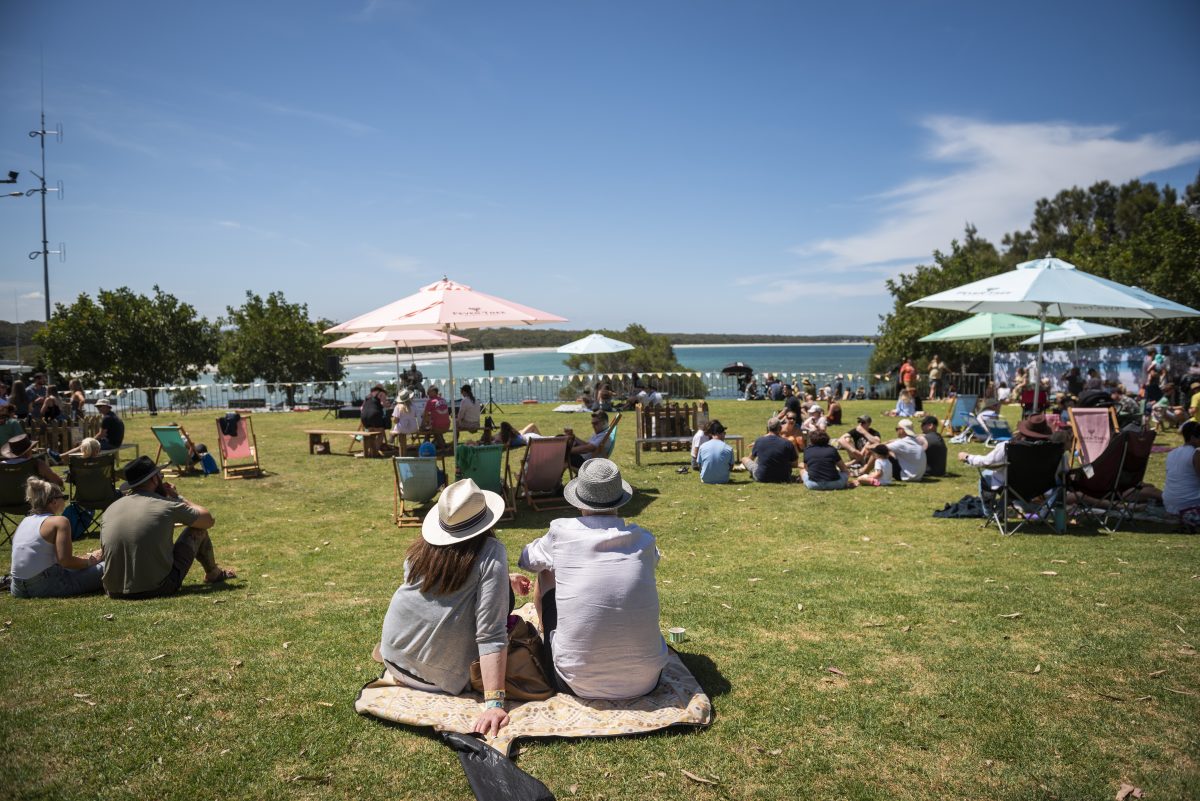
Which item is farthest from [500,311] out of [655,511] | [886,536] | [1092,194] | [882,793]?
[1092,194]

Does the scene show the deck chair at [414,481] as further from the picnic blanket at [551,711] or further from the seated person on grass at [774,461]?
the seated person on grass at [774,461]

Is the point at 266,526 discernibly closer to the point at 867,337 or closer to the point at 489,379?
the point at 489,379

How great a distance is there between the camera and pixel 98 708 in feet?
12.7

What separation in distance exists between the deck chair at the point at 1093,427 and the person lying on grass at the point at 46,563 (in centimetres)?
1124

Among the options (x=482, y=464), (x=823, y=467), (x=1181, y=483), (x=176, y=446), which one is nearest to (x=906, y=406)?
(x=823, y=467)

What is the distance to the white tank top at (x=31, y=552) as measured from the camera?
5750 millimetres

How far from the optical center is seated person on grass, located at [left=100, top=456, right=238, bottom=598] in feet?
18.3

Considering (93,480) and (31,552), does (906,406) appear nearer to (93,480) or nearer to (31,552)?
(93,480)

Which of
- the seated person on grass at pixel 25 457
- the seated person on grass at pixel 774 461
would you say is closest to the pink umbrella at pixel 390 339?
the seated person on grass at pixel 774 461

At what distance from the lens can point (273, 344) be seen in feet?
116

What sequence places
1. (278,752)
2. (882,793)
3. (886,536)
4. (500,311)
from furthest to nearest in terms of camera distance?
(500,311), (886,536), (278,752), (882,793)

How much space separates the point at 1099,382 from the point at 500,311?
1412 centimetres

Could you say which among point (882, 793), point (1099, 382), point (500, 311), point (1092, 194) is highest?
point (1092, 194)

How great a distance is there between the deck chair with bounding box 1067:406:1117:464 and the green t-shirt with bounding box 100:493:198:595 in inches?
414
